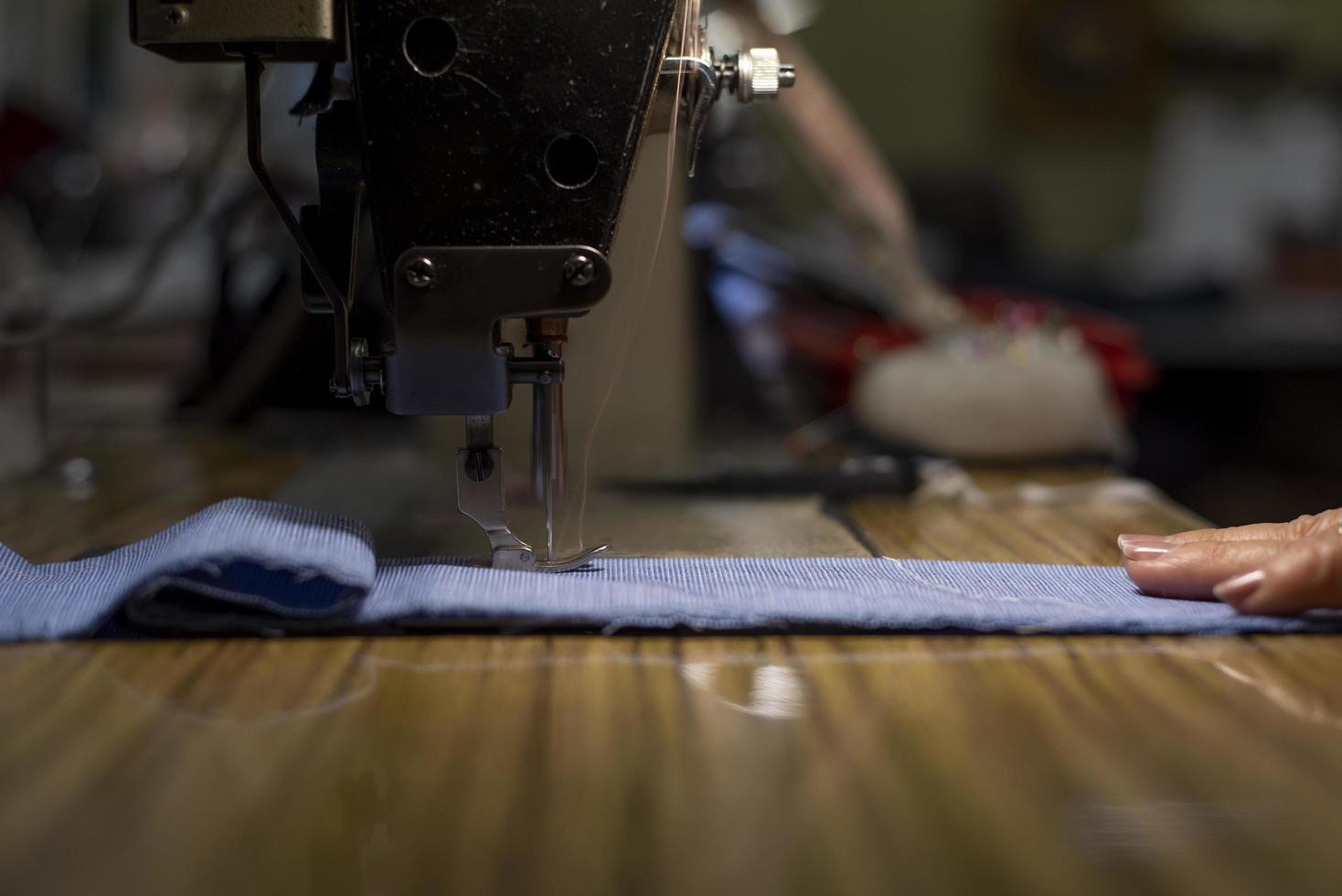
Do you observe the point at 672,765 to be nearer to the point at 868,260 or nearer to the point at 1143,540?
the point at 1143,540

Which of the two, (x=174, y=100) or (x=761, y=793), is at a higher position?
(x=174, y=100)

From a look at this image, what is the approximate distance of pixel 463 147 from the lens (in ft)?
2.31

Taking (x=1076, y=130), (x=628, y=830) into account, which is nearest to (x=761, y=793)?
(x=628, y=830)

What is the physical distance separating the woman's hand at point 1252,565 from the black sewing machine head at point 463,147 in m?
0.37

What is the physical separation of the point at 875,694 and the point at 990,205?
206 inches

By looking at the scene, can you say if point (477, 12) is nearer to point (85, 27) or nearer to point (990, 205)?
point (85, 27)

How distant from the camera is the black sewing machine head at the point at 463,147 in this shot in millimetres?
688

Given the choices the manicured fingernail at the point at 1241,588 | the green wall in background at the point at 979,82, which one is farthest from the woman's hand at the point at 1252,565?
the green wall in background at the point at 979,82

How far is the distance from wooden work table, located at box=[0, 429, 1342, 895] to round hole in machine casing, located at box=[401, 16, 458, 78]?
1.06ft

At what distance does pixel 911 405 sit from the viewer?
1326 millimetres

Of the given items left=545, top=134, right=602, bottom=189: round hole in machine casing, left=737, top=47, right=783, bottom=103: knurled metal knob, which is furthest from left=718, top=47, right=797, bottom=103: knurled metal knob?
left=545, top=134, right=602, bottom=189: round hole in machine casing

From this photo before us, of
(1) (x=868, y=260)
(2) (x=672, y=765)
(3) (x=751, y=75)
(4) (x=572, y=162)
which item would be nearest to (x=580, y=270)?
(4) (x=572, y=162)

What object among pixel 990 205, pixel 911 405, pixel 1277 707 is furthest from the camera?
pixel 990 205

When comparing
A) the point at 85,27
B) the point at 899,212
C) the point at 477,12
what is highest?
the point at 85,27
